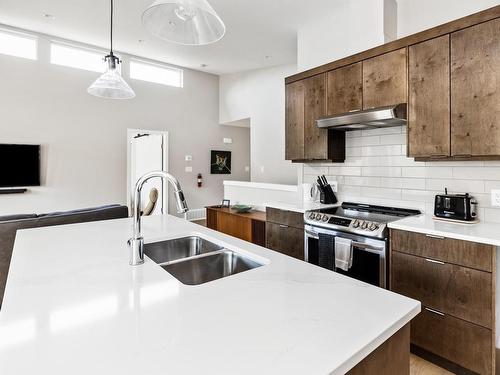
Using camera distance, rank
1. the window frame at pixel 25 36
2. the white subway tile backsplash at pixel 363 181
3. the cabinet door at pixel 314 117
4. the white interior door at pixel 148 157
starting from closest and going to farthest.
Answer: the white subway tile backsplash at pixel 363 181, the cabinet door at pixel 314 117, the window frame at pixel 25 36, the white interior door at pixel 148 157

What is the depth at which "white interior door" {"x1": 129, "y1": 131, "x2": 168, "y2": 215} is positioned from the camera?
595 cm

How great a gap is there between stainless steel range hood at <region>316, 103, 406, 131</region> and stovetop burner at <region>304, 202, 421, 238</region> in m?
0.77

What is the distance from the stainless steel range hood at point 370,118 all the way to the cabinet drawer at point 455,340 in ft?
4.63

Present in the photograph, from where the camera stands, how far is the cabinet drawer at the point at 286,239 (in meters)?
2.90

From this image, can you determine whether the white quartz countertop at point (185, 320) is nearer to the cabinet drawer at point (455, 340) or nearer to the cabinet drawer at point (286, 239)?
the cabinet drawer at point (455, 340)

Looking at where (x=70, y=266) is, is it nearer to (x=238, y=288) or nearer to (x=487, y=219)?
(x=238, y=288)

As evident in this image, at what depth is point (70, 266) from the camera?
129cm

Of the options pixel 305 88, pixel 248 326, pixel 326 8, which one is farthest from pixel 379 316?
pixel 326 8

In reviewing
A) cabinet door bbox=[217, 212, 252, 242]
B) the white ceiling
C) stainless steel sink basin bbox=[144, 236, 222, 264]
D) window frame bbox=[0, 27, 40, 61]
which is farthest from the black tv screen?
stainless steel sink basin bbox=[144, 236, 222, 264]

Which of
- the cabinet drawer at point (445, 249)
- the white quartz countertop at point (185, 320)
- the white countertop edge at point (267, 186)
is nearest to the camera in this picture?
the white quartz countertop at point (185, 320)

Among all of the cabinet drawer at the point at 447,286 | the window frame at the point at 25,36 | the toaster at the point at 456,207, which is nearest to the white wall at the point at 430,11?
the toaster at the point at 456,207

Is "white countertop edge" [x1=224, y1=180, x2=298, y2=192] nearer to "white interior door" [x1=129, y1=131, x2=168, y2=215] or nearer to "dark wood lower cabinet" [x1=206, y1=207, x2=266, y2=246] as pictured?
"dark wood lower cabinet" [x1=206, y1=207, x2=266, y2=246]

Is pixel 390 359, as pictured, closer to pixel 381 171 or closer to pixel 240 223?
pixel 381 171

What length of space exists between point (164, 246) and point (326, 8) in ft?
10.6
